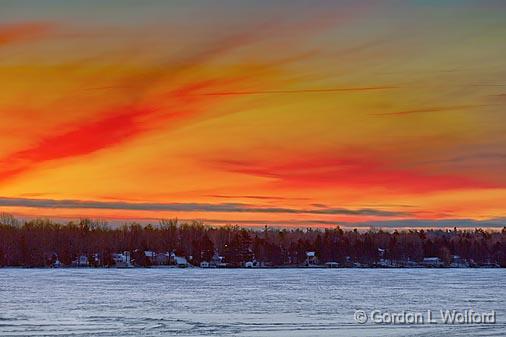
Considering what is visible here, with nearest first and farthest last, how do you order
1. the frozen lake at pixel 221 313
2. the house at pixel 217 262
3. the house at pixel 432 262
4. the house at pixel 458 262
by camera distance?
the frozen lake at pixel 221 313 < the house at pixel 217 262 < the house at pixel 432 262 < the house at pixel 458 262

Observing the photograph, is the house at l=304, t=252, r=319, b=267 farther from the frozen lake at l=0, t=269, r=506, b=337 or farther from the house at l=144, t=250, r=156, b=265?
the frozen lake at l=0, t=269, r=506, b=337

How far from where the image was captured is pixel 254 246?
143m

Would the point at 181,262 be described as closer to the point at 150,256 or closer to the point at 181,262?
the point at 181,262

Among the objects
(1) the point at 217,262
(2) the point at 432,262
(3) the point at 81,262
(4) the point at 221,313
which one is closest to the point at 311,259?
(1) the point at 217,262

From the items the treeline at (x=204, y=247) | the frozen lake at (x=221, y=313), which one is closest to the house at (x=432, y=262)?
the treeline at (x=204, y=247)

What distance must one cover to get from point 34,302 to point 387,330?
18.1m

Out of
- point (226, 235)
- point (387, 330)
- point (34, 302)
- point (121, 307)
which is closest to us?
point (387, 330)

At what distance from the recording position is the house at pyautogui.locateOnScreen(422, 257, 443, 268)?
14496 centimetres

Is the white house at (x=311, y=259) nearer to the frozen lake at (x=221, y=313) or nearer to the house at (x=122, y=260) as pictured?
the house at (x=122, y=260)

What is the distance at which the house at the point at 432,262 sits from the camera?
476 ft

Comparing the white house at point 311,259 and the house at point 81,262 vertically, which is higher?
the white house at point 311,259

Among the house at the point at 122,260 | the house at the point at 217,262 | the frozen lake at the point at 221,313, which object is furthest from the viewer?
the house at the point at 122,260

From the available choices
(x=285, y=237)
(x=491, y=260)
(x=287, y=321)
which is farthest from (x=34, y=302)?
(x=285, y=237)

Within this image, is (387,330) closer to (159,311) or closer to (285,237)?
(159,311)
